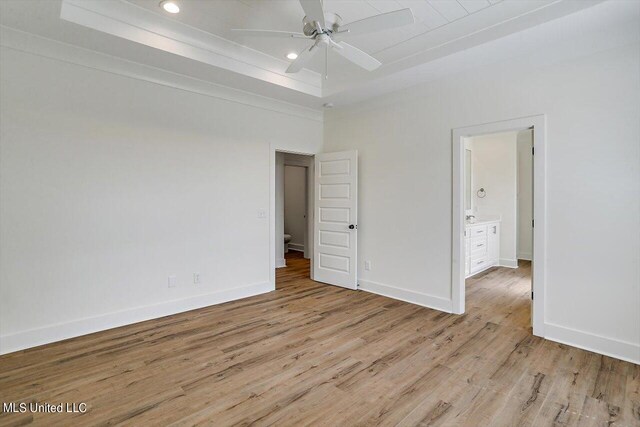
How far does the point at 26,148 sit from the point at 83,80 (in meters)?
0.84

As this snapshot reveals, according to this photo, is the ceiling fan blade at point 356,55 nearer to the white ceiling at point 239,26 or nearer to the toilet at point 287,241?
the white ceiling at point 239,26

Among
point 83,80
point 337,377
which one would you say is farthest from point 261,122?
point 337,377

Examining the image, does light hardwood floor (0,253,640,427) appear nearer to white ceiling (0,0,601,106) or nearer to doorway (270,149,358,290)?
doorway (270,149,358,290)

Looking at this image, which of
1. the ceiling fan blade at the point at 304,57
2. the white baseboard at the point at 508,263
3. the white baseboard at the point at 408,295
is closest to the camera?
the ceiling fan blade at the point at 304,57

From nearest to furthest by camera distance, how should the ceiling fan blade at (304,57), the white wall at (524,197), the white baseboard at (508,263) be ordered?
the ceiling fan blade at (304,57) < the white baseboard at (508,263) < the white wall at (524,197)

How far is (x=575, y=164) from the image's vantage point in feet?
9.44

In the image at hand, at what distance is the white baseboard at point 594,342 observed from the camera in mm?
2600

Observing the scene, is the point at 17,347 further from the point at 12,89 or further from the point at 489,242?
the point at 489,242

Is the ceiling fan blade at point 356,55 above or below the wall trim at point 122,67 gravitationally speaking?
below

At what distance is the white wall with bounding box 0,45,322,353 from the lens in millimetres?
2795

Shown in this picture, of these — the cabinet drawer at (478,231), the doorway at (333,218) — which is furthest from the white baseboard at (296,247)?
the cabinet drawer at (478,231)

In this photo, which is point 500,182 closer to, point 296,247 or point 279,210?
point 279,210

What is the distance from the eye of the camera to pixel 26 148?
281cm

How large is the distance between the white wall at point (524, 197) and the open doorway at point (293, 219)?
188 inches
